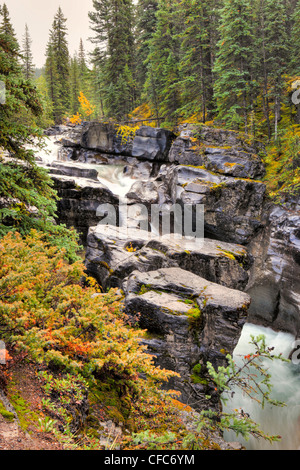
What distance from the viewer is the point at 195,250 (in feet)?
41.0

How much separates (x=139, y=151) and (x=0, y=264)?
Result: 72.9 ft

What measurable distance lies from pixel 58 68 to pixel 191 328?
4926cm

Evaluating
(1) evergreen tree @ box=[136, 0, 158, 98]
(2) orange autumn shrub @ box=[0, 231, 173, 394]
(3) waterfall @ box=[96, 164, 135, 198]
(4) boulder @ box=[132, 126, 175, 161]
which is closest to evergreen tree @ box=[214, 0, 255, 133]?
(4) boulder @ box=[132, 126, 175, 161]

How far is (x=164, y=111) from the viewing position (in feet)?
94.3

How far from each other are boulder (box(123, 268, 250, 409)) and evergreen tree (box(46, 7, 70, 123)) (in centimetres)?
4219

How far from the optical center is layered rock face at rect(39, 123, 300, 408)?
8203mm

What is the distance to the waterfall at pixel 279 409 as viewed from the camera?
849cm

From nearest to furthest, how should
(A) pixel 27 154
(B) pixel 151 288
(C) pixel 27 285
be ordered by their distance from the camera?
1. (C) pixel 27 285
2. (A) pixel 27 154
3. (B) pixel 151 288

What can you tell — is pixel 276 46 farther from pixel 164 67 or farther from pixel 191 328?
pixel 191 328

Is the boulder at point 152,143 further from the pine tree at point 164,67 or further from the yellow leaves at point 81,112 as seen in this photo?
the yellow leaves at point 81,112

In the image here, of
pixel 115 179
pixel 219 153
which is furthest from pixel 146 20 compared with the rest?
pixel 219 153

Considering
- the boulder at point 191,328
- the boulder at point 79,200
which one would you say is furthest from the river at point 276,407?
the boulder at point 79,200
